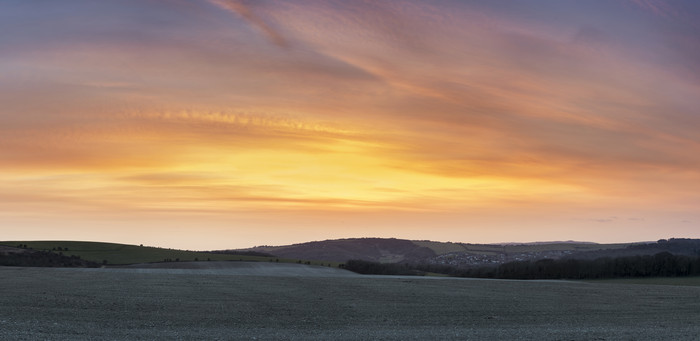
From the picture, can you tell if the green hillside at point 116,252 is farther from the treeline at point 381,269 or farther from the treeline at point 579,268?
the treeline at point 579,268

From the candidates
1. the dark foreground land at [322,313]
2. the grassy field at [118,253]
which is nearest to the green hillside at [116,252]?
the grassy field at [118,253]

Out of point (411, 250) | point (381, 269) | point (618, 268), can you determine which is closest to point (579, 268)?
point (618, 268)

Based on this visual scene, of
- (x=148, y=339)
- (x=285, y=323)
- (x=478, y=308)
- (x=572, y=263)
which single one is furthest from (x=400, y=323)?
(x=572, y=263)

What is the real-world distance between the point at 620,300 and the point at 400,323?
24.0 metres

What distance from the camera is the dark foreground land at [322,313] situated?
26.0 meters

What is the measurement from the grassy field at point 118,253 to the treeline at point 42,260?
3101 millimetres

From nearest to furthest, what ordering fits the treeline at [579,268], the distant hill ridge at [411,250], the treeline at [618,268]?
the treeline at [618,268]
the treeline at [579,268]
the distant hill ridge at [411,250]

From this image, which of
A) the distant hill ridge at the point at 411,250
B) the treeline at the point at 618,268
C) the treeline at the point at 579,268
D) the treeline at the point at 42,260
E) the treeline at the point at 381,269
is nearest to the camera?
the treeline at the point at 42,260

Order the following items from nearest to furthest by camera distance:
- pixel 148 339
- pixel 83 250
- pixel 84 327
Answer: pixel 148 339
pixel 84 327
pixel 83 250

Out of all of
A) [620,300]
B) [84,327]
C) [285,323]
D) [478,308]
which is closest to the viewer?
[84,327]

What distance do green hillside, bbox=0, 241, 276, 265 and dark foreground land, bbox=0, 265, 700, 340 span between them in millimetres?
43711

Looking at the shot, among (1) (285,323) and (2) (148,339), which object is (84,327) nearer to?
(2) (148,339)

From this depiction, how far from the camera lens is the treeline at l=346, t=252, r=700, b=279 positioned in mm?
91125

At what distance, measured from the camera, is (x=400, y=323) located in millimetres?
31531
